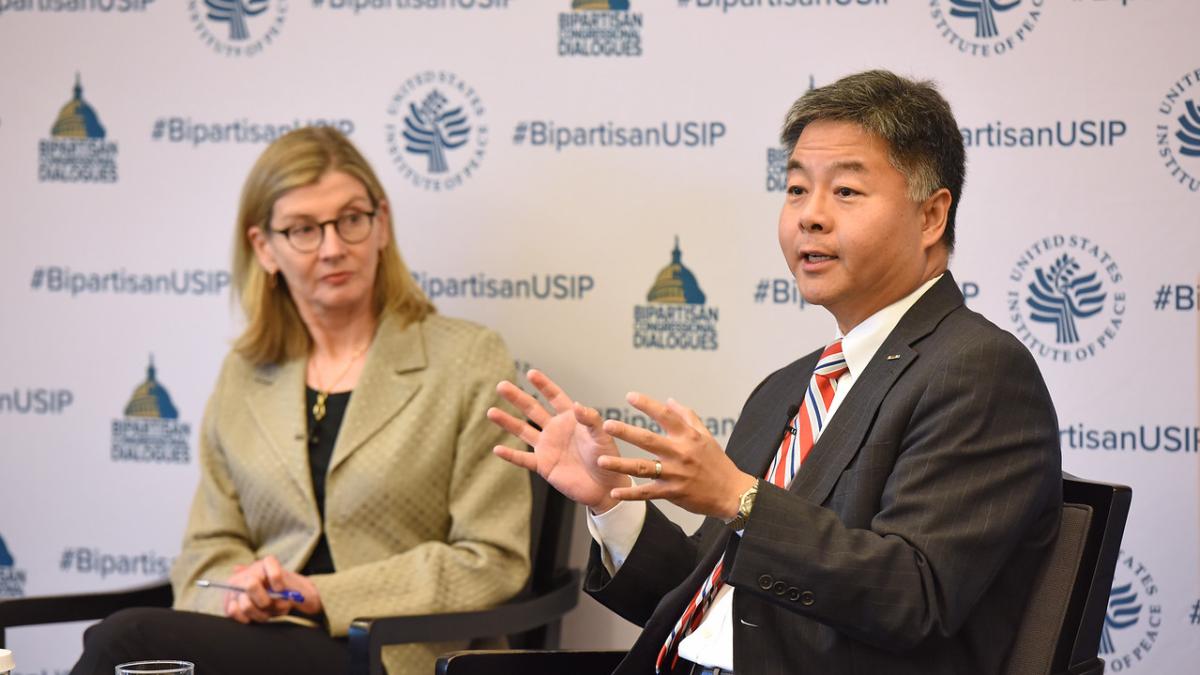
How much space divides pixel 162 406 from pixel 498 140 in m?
1.25

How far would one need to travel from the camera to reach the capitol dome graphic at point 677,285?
3.46 meters

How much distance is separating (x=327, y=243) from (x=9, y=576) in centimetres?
155

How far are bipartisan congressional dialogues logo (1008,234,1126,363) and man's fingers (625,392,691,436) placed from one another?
164 centimetres

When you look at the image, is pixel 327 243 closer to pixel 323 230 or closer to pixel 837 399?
pixel 323 230

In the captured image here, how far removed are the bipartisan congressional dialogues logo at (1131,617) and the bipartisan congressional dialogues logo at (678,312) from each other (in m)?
1.15

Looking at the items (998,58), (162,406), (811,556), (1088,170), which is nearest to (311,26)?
(162,406)

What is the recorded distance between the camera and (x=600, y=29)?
349cm

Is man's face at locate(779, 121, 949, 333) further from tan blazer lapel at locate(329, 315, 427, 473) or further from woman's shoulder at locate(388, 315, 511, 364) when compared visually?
tan blazer lapel at locate(329, 315, 427, 473)

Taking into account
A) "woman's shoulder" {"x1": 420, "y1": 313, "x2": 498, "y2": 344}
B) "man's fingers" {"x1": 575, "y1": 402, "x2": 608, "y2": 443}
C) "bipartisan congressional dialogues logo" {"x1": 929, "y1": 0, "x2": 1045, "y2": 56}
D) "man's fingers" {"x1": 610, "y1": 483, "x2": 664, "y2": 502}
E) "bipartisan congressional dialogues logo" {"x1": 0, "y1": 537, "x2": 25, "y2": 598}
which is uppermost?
"bipartisan congressional dialogues logo" {"x1": 929, "y1": 0, "x2": 1045, "y2": 56}

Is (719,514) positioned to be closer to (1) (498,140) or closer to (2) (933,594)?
(2) (933,594)

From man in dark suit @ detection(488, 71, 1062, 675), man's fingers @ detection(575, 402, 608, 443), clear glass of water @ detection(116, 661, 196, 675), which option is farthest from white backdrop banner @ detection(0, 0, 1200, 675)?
clear glass of water @ detection(116, 661, 196, 675)

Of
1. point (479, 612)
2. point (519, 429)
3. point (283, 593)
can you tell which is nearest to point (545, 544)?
point (479, 612)

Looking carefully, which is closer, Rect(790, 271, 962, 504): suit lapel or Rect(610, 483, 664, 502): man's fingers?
Rect(610, 483, 664, 502): man's fingers

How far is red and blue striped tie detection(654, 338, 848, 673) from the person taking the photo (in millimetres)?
2303
